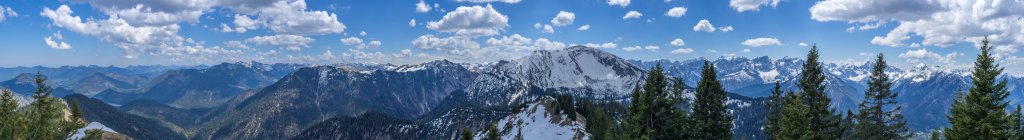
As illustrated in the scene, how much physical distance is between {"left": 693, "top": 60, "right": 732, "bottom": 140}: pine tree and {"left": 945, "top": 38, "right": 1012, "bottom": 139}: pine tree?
15511 millimetres

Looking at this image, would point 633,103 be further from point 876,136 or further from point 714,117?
point 876,136

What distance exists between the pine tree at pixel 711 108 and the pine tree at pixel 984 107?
15511mm

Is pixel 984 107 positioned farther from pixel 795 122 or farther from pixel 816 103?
pixel 816 103

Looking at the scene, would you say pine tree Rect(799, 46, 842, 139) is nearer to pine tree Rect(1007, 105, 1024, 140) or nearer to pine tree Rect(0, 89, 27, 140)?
pine tree Rect(1007, 105, 1024, 140)

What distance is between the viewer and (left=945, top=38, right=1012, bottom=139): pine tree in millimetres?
33312

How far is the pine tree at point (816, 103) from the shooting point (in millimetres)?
42588

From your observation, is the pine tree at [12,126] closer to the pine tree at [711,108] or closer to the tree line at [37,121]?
the tree line at [37,121]

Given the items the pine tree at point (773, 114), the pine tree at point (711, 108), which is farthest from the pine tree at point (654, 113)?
the pine tree at point (773, 114)

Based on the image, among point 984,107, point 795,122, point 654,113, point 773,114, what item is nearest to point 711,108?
point 654,113

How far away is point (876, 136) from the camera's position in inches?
2019

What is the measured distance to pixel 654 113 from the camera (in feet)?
143

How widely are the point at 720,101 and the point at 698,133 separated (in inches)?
169

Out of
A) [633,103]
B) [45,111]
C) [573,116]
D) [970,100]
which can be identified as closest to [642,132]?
[633,103]

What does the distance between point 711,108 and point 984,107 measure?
1746cm
